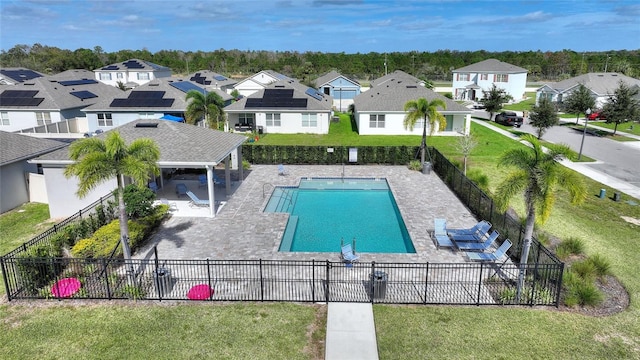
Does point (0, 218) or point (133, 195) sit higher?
point (133, 195)

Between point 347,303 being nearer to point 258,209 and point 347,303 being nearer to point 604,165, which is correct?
point 258,209

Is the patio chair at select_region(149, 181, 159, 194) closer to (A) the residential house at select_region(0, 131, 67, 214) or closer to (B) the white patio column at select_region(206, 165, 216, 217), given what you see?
(B) the white patio column at select_region(206, 165, 216, 217)

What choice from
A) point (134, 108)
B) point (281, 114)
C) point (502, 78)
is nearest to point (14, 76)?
point (134, 108)

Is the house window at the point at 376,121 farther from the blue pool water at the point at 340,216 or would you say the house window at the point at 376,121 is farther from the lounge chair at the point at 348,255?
the lounge chair at the point at 348,255

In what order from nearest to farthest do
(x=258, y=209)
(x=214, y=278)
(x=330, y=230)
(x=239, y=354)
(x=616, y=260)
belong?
1. (x=239, y=354)
2. (x=214, y=278)
3. (x=616, y=260)
4. (x=330, y=230)
5. (x=258, y=209)

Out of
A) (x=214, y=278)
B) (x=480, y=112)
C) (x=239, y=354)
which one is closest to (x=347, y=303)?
(x=239, y=354)

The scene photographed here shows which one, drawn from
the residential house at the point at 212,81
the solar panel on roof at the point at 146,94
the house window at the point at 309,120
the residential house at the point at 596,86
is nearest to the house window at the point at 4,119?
the solar panel on roof at the point at 146,94

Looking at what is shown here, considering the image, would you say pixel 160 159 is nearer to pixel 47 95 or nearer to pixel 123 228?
pixel 123 228
